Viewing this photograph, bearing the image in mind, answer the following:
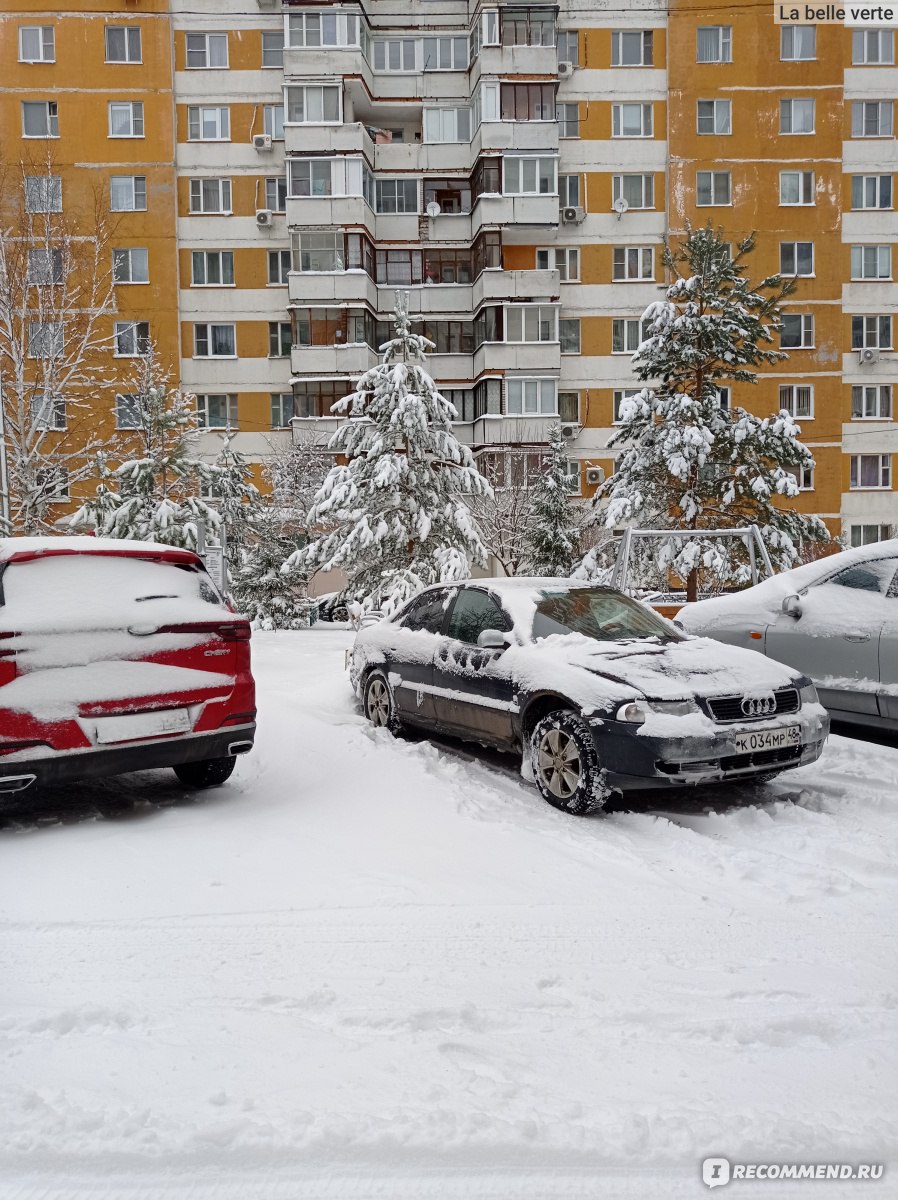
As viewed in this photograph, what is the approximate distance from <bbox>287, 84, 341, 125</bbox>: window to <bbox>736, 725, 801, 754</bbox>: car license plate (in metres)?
35.2

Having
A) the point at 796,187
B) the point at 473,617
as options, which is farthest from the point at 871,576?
the point at 796,187

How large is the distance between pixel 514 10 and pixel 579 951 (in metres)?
39.5

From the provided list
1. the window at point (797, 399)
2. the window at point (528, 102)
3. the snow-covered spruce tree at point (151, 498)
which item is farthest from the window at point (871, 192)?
the snow-covered spruce tree at point (151, 498)

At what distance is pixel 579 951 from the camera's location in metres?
3.42

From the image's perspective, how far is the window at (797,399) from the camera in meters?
36.5

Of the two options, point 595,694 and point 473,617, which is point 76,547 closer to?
point 473,617

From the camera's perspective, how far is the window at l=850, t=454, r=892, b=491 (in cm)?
3647

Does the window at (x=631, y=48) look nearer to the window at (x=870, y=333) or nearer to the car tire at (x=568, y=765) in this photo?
the window at (x=870, y=333)

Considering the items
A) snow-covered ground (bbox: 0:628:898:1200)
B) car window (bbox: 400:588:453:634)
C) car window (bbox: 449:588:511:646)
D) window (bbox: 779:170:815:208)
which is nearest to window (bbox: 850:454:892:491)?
window (bbox: 779:170:815:208)

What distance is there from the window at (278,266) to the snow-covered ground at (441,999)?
34.6 metres

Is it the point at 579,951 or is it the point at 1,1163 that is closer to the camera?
the point at 1,1163

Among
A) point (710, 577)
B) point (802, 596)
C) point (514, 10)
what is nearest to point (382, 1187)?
point (802, 596)

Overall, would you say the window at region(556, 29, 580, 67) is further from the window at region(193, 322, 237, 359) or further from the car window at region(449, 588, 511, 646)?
the car window at region(449, 588, 511, 646)

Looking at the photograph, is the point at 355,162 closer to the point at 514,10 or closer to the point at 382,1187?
the point at 514,10
